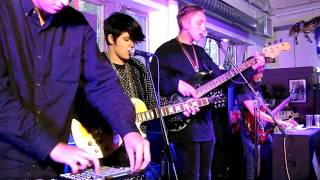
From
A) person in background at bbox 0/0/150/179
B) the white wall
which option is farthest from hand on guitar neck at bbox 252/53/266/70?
the white wall

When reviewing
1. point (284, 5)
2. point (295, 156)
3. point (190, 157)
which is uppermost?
point (284, 5)

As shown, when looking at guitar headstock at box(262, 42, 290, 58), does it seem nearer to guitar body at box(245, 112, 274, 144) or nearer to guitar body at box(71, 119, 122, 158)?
guitar body at box(245, 112, 274, 144)

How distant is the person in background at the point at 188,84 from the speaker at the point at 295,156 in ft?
3.99

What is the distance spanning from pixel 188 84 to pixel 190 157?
2.27 ft

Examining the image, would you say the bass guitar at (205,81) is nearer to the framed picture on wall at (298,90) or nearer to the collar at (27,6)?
the collar at (27,6)

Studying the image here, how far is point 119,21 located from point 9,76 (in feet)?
6.04

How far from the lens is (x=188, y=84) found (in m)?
3.25

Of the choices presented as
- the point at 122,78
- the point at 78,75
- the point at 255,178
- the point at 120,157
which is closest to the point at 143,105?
the point at 122,78

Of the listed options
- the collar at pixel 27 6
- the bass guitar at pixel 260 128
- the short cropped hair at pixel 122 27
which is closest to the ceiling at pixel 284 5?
the bass guitar at pixel 260 128

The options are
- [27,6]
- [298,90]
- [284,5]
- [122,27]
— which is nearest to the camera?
[27,6]

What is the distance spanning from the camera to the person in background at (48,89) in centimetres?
106

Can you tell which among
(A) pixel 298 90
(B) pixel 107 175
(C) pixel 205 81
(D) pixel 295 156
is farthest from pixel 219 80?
(A) pixel 298 90

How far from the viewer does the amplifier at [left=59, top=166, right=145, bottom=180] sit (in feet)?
3.22

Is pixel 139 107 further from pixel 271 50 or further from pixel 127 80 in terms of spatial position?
pixel 271 50
